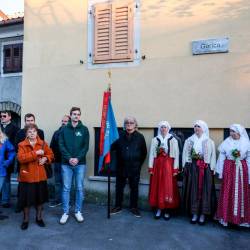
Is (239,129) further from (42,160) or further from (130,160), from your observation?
(42,160)

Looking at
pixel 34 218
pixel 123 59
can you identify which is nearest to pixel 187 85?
pixel 123 59

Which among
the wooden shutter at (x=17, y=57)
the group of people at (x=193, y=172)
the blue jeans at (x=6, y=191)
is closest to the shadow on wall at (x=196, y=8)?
the group of people at (x=193, y=172)

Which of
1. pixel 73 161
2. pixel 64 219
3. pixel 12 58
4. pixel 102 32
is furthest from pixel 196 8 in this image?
pixel 12 58

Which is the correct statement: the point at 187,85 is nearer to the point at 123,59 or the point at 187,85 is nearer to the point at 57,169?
the point at 123,59

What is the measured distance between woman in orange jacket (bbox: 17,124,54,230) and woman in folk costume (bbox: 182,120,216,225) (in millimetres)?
2364

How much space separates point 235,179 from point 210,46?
2.39m

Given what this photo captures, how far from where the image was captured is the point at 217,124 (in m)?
5.95

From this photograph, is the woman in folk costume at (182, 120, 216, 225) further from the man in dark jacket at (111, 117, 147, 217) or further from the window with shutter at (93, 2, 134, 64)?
the window with shutter at (93, 2, 134, 64)

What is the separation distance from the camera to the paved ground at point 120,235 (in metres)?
4.68

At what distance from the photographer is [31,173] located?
5.21 meters

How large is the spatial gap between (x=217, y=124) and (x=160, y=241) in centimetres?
232

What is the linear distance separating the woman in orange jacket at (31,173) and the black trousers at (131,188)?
4.59 ft

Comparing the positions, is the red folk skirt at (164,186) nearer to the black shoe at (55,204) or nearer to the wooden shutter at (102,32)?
the black shoe at (55,204)

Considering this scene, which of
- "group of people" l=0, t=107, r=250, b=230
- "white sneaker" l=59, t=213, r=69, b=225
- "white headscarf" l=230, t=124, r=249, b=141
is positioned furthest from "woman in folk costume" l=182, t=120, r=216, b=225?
"white sneaker" l=59, t=213, r=69, b=225
